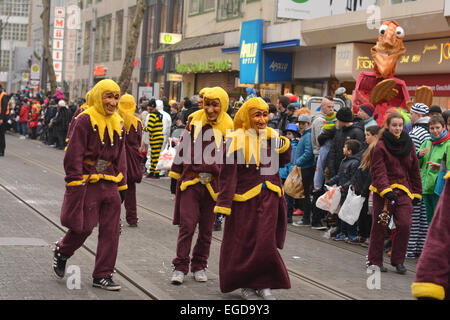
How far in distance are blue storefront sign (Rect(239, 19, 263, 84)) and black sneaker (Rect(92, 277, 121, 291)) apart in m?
20.2

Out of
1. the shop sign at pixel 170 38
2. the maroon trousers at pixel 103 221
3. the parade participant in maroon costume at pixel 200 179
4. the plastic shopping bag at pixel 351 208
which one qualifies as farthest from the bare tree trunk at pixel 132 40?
the maroon trousers at pixel 103 221

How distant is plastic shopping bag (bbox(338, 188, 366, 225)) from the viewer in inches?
439

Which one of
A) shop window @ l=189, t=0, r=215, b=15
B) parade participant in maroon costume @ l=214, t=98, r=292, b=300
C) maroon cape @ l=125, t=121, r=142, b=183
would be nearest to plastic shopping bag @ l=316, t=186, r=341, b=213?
maroon cape @ l=125, t=121, r=142, b=183

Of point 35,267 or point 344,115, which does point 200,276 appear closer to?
point 35,267

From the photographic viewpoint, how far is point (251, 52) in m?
27.8

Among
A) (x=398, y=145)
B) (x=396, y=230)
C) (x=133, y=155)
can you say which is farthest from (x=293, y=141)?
(x=396, y=230)

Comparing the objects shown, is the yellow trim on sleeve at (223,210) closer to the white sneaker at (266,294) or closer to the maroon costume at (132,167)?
the white sneaker at (266,294)

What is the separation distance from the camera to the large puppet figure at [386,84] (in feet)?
46.6

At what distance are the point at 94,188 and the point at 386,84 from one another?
7.82 m

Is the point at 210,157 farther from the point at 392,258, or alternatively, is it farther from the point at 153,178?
the point at 153,178

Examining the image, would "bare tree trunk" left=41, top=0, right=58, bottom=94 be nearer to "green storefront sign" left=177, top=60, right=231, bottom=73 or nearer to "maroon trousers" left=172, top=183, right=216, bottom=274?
"green storefront sign" left=177, top=60, right=231, bottom=73

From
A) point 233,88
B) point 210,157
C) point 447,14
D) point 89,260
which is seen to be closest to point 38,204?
point 89,260

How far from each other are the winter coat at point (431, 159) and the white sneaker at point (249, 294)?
4.16 meters
